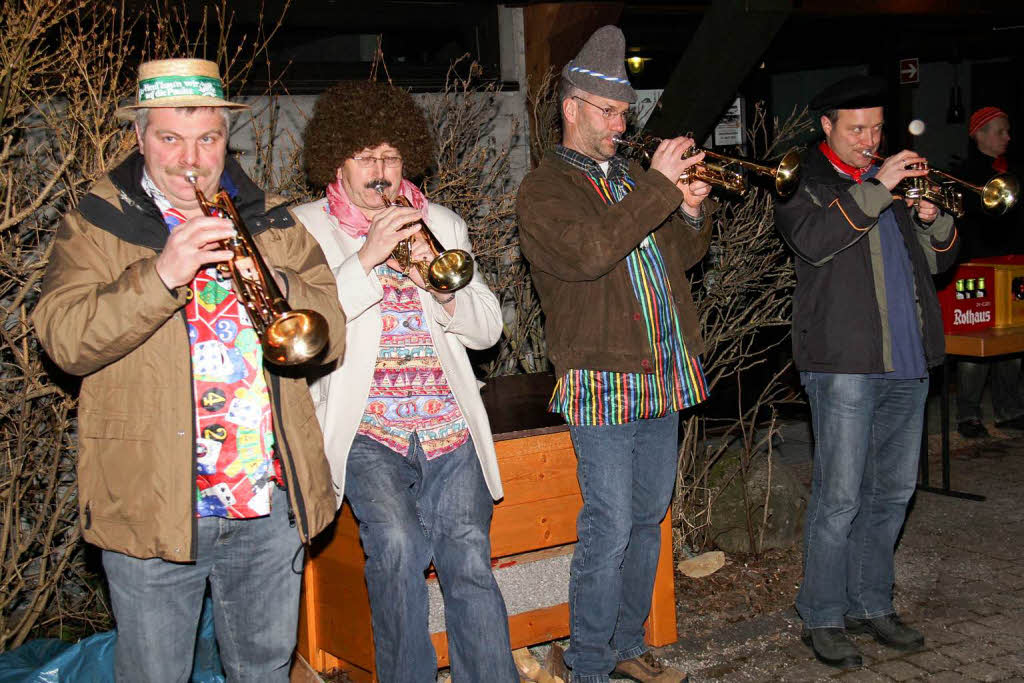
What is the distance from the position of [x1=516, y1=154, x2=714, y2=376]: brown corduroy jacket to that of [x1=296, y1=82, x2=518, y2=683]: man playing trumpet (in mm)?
329

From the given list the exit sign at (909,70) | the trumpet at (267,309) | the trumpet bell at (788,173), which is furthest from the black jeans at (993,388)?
the trumpet at (267,309)

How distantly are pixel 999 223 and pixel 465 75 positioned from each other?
13.9ft

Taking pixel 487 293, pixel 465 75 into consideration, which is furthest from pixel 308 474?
pixel 465 75

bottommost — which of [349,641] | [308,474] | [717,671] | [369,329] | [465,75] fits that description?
[717,671]

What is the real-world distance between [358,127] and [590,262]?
903 mm

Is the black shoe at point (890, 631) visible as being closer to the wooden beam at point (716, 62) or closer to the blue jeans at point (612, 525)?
the blue jeans at point (612, 525)

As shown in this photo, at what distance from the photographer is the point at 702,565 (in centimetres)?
529

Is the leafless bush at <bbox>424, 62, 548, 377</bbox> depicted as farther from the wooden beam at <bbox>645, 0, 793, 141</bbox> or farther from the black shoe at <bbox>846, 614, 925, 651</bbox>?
the black shoe at <bbox>846, 614, 925, 651</bbox>

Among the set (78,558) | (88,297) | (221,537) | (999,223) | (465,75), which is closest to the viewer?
(88,297)

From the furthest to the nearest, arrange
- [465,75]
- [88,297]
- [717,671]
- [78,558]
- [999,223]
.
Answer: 1. [999,223]
2. [465,75]
3. [78,558]
4. [717,671]
5. [88,297]

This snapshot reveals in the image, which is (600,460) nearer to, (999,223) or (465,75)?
(465,75)

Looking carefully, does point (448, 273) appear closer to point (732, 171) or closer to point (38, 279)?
point (732, 171)

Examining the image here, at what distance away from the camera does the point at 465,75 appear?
6.48 m

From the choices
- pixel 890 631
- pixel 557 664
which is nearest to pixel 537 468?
pixel 557 664
